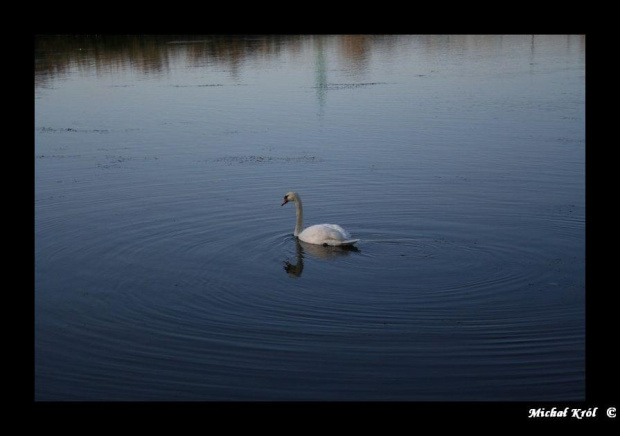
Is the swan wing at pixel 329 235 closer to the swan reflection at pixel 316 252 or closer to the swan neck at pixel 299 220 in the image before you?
the swan reflection at pixel 316 252

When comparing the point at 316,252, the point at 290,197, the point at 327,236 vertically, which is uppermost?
the point at 290,197

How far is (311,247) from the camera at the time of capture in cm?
1200

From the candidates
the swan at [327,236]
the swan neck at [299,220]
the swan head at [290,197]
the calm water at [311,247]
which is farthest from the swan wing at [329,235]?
the swan head at [290,197]

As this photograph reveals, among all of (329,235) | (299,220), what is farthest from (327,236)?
(299,220)

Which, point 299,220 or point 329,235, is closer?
point 329,235

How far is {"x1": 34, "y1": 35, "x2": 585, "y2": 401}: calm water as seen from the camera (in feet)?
27.1

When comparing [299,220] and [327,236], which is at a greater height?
[299,220]

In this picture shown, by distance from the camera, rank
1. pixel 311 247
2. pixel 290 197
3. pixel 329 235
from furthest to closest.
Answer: pixel 290 197 → pixel 311 247 → pixel 329 235

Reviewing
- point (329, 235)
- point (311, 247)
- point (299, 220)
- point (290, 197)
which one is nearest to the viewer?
point (329, 235)

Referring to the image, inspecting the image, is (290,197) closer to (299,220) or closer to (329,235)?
(299,220)

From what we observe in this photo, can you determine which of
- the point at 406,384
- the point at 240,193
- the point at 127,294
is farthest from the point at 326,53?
the point at 406,384

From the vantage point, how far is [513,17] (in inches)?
226
